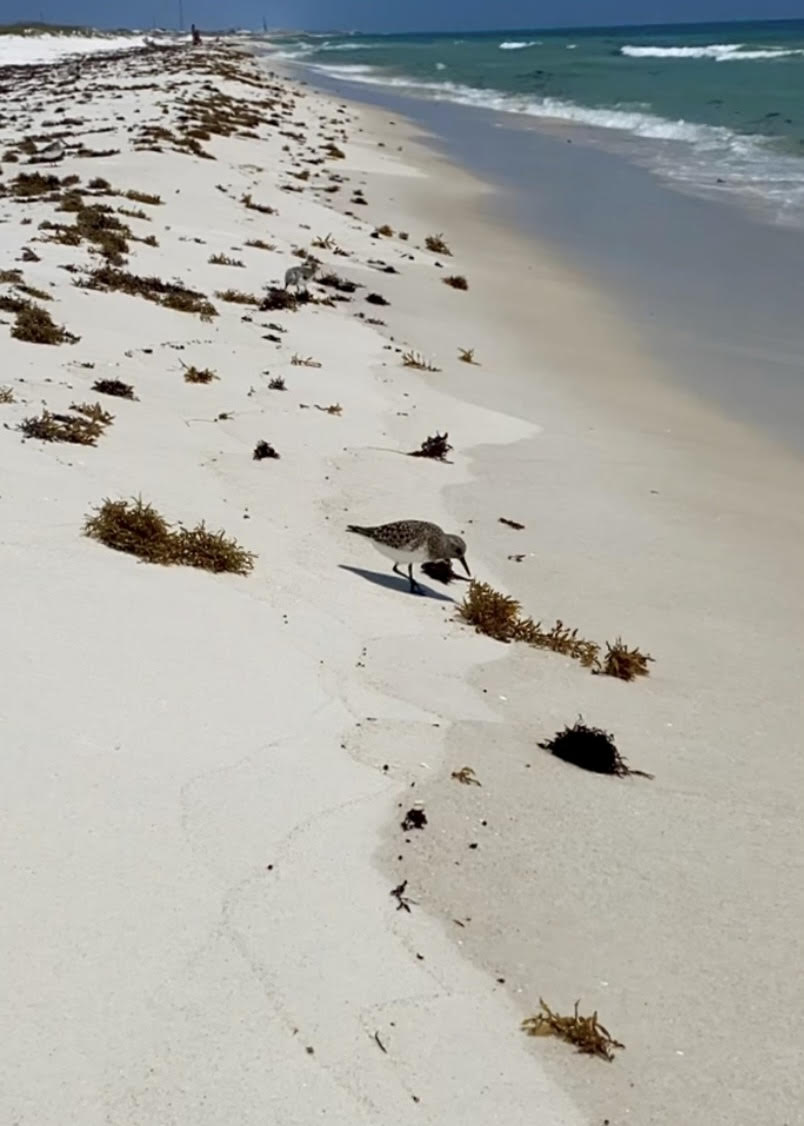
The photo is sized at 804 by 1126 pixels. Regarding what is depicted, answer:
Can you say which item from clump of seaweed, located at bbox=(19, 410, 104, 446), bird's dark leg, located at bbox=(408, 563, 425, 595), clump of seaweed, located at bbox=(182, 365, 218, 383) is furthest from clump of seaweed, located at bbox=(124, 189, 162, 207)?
bird's dark leg, located at bbox=(408, 563, 425, 595)

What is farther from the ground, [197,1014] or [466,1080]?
[197,1014]

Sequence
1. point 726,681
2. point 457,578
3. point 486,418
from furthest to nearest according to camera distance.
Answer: point 486,418, point 457,578, point 726,681

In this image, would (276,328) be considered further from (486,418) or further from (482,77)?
(482,77)

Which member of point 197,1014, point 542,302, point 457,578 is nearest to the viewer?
point 197,1014

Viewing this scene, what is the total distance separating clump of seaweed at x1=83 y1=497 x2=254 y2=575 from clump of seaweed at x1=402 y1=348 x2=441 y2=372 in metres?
6.48

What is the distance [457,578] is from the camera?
7.32 meters

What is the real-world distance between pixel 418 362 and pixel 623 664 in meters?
7.02

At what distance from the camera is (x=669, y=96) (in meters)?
51.3

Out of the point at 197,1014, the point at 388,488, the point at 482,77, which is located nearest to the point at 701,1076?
the point at 197,1014

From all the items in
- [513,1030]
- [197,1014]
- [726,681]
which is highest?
[197,1014]

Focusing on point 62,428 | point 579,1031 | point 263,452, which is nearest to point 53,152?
point 263,452

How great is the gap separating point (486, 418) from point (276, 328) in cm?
316

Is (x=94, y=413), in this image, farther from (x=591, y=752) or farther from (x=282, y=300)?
(x=282, y=300)

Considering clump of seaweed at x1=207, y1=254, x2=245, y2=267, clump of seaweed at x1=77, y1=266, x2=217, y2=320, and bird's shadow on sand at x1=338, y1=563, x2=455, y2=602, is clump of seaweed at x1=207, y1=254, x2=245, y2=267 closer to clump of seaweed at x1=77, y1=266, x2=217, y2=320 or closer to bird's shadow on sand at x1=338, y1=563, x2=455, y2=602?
clump of seaweed at x1=77, y1=266, x2=217, y2=320
